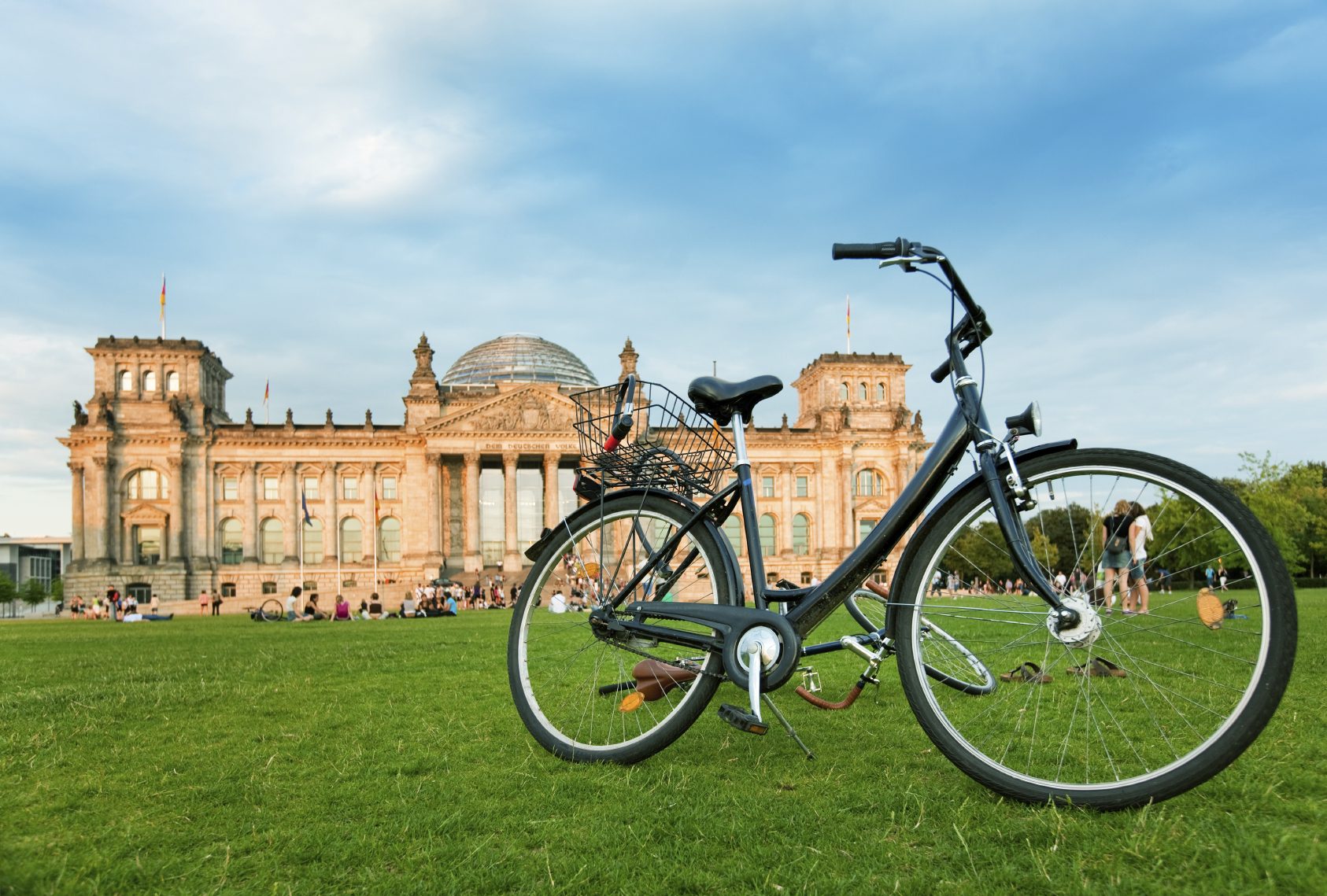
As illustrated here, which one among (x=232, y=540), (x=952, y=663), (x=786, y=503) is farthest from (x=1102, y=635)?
(x=786, y=503)

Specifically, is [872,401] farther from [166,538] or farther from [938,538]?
[938,538]

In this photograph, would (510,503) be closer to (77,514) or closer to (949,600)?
(77,514)

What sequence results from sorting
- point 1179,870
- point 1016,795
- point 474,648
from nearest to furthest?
point 1179,870
point 1016,795
point 474,648

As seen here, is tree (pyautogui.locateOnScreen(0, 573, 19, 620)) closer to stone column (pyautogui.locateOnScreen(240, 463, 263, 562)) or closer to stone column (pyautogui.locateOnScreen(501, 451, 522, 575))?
stone column (pyautogui.locateOnScreen(240, 463, 263, 562))

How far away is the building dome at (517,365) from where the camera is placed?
78625 mm

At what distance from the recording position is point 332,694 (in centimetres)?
720

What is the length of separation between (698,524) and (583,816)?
1595 millimetres

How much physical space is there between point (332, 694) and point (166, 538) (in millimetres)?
65408

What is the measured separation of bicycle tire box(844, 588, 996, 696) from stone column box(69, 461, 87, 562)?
70.4 m

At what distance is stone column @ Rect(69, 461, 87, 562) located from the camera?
61.9 meters

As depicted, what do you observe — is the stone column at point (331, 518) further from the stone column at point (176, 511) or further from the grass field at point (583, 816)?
the grass field at point (583, 816)

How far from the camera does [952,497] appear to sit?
376 cm

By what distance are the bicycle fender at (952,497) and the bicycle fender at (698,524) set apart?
80cm

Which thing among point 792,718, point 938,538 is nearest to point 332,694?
point 792,718
